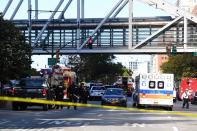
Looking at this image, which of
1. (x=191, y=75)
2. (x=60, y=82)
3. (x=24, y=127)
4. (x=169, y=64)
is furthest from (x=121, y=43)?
(x=24, y=127)

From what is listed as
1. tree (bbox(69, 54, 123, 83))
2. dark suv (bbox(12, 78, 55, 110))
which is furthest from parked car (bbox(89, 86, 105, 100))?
tree (bbox(69, 54, 123, 83))

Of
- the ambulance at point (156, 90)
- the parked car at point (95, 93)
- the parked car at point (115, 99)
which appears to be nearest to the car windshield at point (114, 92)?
the parked car at point (115, 99)

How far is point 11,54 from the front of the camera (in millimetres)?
44938

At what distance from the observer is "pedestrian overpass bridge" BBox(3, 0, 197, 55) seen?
9731 cm

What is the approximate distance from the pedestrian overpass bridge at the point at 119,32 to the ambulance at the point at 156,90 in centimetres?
5099

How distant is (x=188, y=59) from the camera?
4518 inches

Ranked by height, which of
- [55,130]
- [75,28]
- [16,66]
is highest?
[75,28]

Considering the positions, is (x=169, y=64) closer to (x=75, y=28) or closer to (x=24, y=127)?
(x=75, y=28)

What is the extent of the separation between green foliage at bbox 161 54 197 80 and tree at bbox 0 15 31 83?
66.2 metres

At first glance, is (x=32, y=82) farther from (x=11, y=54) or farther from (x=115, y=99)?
(x=115, y=99)

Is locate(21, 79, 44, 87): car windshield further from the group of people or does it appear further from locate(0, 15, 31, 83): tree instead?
locate(0, 15, 31, 83): tree

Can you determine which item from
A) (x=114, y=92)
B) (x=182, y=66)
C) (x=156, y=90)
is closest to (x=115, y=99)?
(x=114, y=92)

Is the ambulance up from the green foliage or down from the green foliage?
down

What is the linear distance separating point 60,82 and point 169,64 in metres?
73.0
